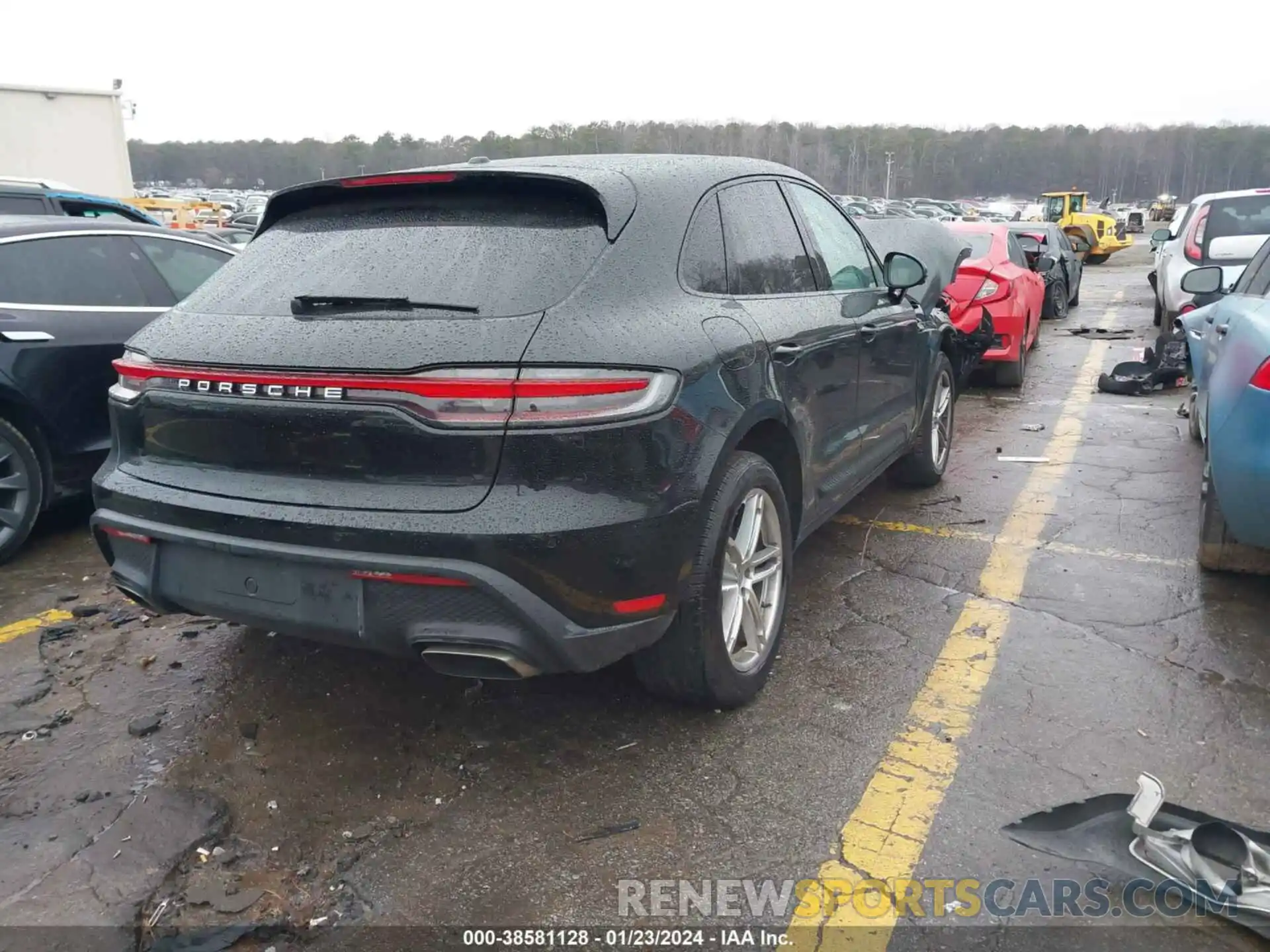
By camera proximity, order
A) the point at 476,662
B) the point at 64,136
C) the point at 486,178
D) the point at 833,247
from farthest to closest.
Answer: the point at 64,136 → the point at 833,247 → the point at 486,178 → the point at 476,662

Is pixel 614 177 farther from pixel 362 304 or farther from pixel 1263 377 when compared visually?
pixel 1263 377

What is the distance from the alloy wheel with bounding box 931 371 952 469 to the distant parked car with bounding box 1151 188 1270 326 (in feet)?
15.6

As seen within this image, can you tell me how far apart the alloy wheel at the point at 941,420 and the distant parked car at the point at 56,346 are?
435 centimetres

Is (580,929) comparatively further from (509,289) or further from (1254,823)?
(1254,823)

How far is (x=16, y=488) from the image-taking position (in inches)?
178

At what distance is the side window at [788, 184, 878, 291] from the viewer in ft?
13.0

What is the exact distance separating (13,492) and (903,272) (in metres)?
4.35

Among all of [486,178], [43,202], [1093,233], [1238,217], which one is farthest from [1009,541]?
[1093,233]

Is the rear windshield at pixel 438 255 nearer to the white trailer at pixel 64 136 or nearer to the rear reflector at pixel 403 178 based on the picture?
the rear reflector at pixel 403 178

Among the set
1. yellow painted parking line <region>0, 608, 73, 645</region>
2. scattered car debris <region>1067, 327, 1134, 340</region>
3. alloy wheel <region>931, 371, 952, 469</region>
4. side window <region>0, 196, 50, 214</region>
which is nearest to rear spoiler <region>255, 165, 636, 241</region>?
yellow painted parking line <region>0, 608, 73, 645</region>

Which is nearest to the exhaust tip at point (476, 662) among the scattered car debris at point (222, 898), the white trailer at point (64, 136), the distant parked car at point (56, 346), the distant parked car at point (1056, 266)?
the scattered car debris at point (222, 898)

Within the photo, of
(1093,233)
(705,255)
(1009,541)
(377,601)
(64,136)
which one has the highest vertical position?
(64,136)

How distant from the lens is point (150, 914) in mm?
2293

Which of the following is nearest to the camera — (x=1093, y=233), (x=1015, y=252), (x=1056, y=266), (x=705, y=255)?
(x=705, y=255)
